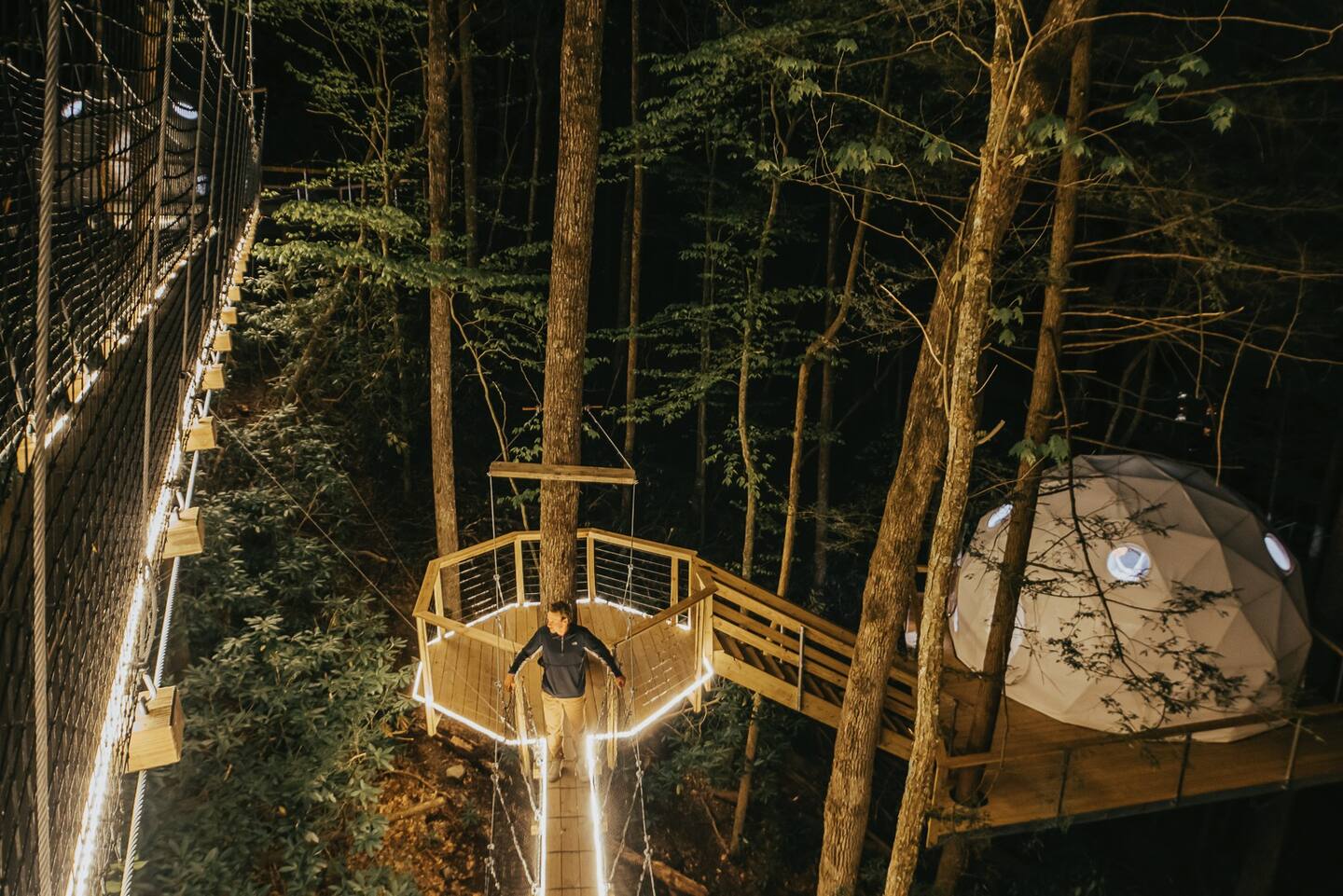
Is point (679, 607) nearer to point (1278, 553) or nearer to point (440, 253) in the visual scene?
point (440, 253)

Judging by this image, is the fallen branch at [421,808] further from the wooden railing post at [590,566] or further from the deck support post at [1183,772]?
the deck support post at [1183,772]

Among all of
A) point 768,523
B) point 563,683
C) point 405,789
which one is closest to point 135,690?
point 563,683

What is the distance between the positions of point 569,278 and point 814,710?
A: 4.20 meters

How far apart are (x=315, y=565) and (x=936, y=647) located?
609 cm

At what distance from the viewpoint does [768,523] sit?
9.84 meters

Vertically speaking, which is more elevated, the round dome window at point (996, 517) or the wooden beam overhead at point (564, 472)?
the wooden beam overhead at point (564, 472)

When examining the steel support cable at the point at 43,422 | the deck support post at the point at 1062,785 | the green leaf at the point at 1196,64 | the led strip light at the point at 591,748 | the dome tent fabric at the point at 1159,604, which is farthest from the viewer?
the dome tent fabric at the point at 1159,604

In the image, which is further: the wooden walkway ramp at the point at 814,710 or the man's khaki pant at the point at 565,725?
the wooden walkway ramp at the point at 814,710

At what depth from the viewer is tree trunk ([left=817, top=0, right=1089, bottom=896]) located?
4.03 m

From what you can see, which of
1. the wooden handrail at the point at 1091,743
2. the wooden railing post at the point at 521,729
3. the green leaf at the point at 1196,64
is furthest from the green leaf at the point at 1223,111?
the wooden railing post at the point at 521,729

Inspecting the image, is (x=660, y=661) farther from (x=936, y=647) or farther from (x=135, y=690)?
(x=135, y=690)

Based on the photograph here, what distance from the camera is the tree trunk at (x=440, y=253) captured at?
23.0 ft

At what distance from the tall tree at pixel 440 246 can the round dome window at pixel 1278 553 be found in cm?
866

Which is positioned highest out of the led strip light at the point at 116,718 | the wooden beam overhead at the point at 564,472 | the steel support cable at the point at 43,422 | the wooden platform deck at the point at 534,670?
the steel support cable at the point at 43,422
